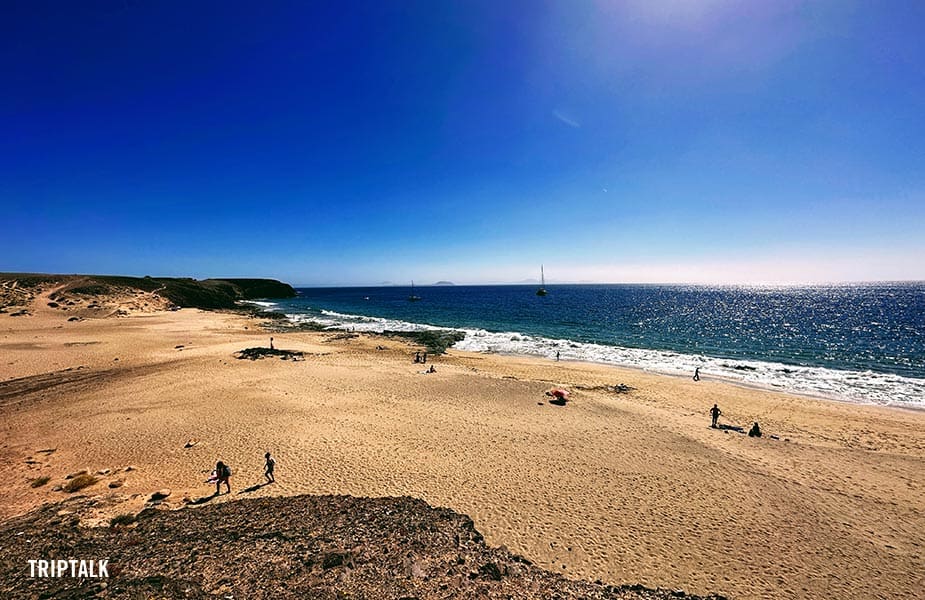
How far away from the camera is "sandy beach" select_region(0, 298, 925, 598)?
33.0 feet

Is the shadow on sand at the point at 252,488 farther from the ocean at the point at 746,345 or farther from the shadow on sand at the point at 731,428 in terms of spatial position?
the ocean at the point at 746,345

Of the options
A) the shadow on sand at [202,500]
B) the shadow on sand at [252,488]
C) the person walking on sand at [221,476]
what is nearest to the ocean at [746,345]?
the shadow on sand at [252,488]

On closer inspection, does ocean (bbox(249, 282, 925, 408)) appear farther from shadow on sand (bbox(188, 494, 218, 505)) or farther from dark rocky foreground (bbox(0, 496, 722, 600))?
shadow on sand (bbox(188, 494, 218, 505))

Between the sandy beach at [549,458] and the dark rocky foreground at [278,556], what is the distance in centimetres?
97

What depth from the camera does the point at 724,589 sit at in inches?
348

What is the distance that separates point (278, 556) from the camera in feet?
28.2

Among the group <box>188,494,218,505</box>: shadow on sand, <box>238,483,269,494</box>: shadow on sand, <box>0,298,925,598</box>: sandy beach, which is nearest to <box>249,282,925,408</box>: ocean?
<box>0,298,925,598</box>: sandy beach

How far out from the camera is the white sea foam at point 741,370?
26.1m

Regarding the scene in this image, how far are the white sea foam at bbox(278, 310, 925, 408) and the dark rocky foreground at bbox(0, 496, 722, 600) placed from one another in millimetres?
28786

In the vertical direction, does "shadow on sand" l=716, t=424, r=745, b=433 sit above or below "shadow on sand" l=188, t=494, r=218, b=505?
below

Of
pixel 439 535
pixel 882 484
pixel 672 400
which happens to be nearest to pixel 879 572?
pixel 882 484

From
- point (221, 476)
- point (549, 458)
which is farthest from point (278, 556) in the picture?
point (549, 458)

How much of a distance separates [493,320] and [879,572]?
195ft

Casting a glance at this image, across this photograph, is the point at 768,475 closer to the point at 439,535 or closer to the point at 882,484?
the point at 882,484
